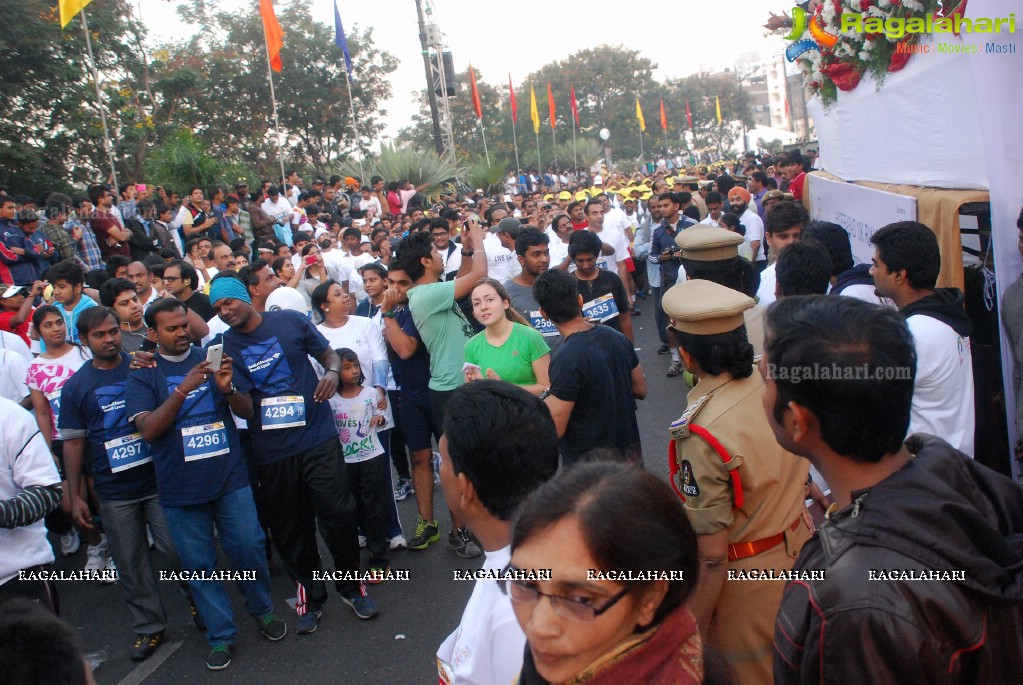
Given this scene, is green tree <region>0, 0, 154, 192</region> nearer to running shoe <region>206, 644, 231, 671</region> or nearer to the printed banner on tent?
running shoe <region>206, 644, 231, 671</region>

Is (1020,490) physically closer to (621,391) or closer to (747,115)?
(621,391)

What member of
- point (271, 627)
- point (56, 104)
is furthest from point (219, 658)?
point (56, 104)

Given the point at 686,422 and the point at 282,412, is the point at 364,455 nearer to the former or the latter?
the point at 282,412

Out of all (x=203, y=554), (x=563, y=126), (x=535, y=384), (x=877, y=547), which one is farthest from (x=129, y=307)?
(x=563, y=126)

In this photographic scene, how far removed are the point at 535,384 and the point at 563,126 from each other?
5586 cm

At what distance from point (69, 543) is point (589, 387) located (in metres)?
5.02

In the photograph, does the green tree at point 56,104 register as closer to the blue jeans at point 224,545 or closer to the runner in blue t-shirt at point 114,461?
the runner in blue t-shirt at point 114,461

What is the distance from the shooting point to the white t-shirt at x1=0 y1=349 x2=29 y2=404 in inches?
218

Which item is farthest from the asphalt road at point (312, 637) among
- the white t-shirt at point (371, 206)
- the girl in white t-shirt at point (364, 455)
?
the white t-shirt at point (371, 206)

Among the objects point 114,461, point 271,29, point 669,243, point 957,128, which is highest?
point 271,29

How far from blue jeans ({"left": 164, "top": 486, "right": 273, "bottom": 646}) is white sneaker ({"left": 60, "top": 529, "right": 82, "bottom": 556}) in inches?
103

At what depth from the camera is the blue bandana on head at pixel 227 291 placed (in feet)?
15.1

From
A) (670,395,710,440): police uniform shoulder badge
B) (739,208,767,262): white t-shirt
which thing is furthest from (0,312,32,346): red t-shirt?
(739,208,767,262): white t-shirt

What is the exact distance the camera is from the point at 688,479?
8.38 ft
